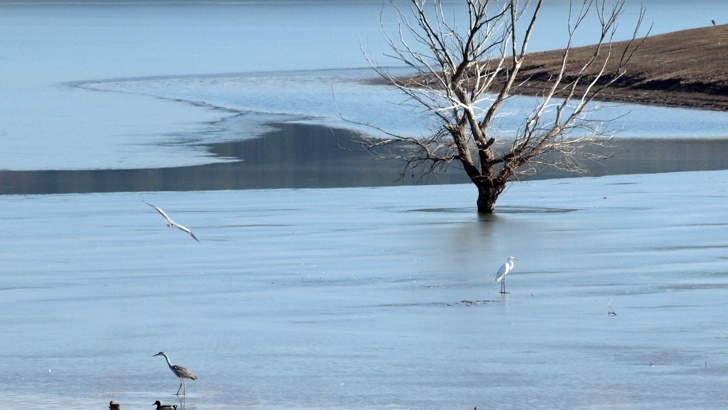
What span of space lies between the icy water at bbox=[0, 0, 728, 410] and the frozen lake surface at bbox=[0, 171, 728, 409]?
3 cm

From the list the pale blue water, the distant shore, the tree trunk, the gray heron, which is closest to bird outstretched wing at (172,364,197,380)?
the gray heron

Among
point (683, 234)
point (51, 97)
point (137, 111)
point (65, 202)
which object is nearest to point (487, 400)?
point (683, 234)

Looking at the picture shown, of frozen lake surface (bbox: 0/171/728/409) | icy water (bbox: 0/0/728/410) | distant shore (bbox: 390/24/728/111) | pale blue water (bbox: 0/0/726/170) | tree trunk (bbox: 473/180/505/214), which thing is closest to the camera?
frozen lake surface (bbox: 0/171/728/409)

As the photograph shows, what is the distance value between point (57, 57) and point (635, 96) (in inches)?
1311

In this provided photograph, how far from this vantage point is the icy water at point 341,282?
8484 mm

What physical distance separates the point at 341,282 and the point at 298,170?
35.9 feet

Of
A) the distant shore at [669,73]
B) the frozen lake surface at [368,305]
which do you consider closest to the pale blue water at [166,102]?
the distant shore at [669,73]

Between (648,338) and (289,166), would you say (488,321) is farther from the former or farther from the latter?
(289,166)

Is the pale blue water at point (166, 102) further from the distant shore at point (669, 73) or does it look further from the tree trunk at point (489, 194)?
the tree trunk at point (489, 194)

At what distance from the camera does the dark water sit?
20750 millimetres

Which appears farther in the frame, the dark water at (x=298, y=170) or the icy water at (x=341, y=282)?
the dark water at (x=298, y=170)

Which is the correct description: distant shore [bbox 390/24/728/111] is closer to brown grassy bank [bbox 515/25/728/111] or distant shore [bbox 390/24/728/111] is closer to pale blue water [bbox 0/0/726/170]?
brown grassy bank [bbox 515/25/728/111]

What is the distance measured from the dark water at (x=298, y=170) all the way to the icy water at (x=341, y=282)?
→ 0.10 m

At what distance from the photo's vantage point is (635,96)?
114ft
